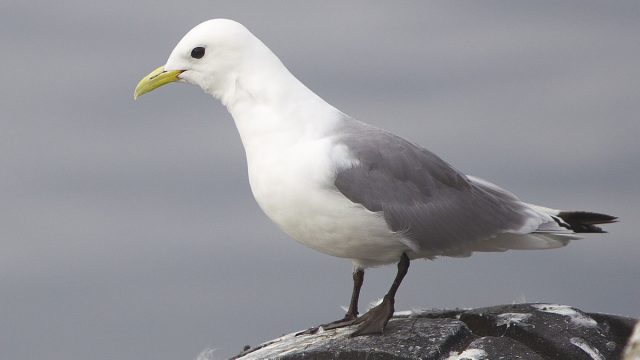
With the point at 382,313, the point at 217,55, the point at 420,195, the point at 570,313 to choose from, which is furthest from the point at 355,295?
the point at 217,55

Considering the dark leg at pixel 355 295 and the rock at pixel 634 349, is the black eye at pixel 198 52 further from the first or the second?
the rock at pixel 634 349

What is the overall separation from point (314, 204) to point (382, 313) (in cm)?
94

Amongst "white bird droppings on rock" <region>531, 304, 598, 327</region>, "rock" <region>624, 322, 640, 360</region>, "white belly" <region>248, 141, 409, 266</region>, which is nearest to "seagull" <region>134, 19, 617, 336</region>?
"white belly" <region>248, 141, 409, 266</region>

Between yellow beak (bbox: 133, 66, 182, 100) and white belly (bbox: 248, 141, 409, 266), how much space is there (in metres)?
0.93

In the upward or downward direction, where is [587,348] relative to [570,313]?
downward

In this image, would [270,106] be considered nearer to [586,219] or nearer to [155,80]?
[155,80]

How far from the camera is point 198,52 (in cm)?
842

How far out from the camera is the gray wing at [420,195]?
8055mm

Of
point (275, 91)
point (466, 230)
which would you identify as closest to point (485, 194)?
point (466, 230)

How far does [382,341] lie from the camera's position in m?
7.98

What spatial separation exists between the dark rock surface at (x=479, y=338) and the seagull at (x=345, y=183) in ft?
0.81

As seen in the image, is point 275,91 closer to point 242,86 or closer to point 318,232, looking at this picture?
point 242,86

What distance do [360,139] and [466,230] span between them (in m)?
1.02

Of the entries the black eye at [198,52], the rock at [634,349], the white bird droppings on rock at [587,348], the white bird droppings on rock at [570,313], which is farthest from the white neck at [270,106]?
the rock at [634,349]
